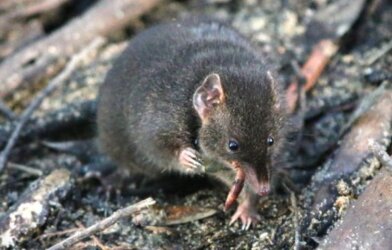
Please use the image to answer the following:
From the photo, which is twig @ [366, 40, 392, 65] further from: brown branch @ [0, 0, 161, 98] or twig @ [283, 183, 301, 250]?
brown branch @ [0, 0, 161, 98]

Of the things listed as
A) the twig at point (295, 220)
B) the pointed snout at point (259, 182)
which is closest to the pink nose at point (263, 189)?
the pointed snout at point (259, 182)

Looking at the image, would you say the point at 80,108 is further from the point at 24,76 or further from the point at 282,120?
the point at 282,120

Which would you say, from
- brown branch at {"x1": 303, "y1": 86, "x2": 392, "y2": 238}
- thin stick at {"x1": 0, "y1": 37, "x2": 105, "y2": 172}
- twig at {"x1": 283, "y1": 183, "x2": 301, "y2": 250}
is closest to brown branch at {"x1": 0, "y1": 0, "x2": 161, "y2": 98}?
thin stick at {"x1": 0, "y1": 37, "x2": 105, "y2": 172}

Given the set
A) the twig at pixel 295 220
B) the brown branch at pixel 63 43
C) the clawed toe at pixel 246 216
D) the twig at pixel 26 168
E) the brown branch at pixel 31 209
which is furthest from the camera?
the brown branch at pixel 63 43

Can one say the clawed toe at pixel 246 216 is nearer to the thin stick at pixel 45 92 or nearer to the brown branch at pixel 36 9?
the thin stick at pixel 45 92

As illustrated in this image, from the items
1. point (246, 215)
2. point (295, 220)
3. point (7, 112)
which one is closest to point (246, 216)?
point (246, 215)
